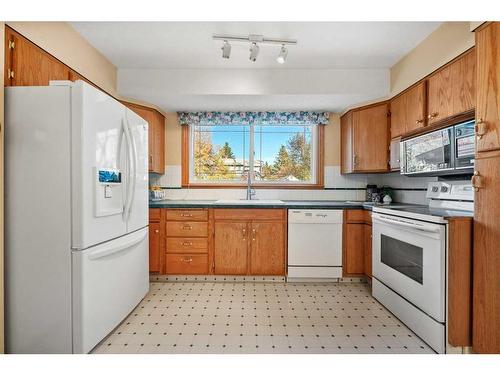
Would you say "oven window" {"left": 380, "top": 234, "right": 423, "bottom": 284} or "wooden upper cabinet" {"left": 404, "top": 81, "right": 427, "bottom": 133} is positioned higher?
"wooden upper cabinet" {"left": 404, "top": 81, "right": 427, "bottom": 133}

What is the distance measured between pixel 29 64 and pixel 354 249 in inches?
124

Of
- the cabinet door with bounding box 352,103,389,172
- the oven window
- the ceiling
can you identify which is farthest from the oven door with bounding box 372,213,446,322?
the ceiling

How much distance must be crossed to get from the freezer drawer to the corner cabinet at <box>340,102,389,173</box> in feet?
7.82

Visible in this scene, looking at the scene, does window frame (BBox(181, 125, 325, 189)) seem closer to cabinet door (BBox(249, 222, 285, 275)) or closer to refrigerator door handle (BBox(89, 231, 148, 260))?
cabinet door (BBox(249, 222, 285, 275))

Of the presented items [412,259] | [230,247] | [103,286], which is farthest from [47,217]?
[412,259]

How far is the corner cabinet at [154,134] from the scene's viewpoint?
10.1 feet

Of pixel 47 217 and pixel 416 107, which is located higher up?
pixel 416 107

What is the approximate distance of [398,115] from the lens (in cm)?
270

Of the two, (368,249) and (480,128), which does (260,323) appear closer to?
(368,249)

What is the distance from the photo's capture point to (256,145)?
3.60 m

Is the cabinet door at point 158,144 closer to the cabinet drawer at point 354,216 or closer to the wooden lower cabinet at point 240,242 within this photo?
the wooden lower cabinet at point 240,242

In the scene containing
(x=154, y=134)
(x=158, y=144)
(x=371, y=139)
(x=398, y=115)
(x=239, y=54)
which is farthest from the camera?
(x=158, y=144)

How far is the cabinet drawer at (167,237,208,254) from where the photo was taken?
2.92 metres

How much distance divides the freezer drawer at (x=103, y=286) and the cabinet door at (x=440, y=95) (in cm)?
252
